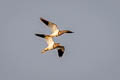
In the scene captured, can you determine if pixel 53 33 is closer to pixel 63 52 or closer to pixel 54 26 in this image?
pixel 54 26

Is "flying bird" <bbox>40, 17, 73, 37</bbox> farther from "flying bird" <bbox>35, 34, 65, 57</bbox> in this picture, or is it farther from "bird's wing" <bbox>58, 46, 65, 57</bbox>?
"bird's wing" <bbox>58, 46, 65, 57</bbox>

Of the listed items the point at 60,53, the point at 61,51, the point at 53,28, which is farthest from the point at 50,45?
the point at 60,53

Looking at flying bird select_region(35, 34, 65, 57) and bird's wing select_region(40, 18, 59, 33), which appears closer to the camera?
bird's wing select_region(40, 18, 59, 33)

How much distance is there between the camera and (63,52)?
136 feet

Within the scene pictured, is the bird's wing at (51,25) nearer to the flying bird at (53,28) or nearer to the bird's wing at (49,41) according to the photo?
the flying bird at (53,28)

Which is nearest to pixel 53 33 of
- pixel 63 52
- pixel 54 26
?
pixel 54 26

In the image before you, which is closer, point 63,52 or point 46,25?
point 46,25

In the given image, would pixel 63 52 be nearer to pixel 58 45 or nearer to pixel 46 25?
pixel 58 45

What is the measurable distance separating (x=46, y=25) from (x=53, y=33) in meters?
1.26

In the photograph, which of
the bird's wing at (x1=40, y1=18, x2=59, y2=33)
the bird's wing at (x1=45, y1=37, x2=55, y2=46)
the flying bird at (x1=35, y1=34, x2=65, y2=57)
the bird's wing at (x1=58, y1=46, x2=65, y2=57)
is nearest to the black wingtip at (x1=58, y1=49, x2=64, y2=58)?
the bird's wing at (x1=58, y1=46, x2=65, y2=57)

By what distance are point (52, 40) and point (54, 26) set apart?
205cm

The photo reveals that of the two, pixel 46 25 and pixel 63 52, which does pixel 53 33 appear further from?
pixel 63 52

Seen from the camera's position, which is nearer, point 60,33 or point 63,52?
point 60,33

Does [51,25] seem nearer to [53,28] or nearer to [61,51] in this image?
[53,28]
